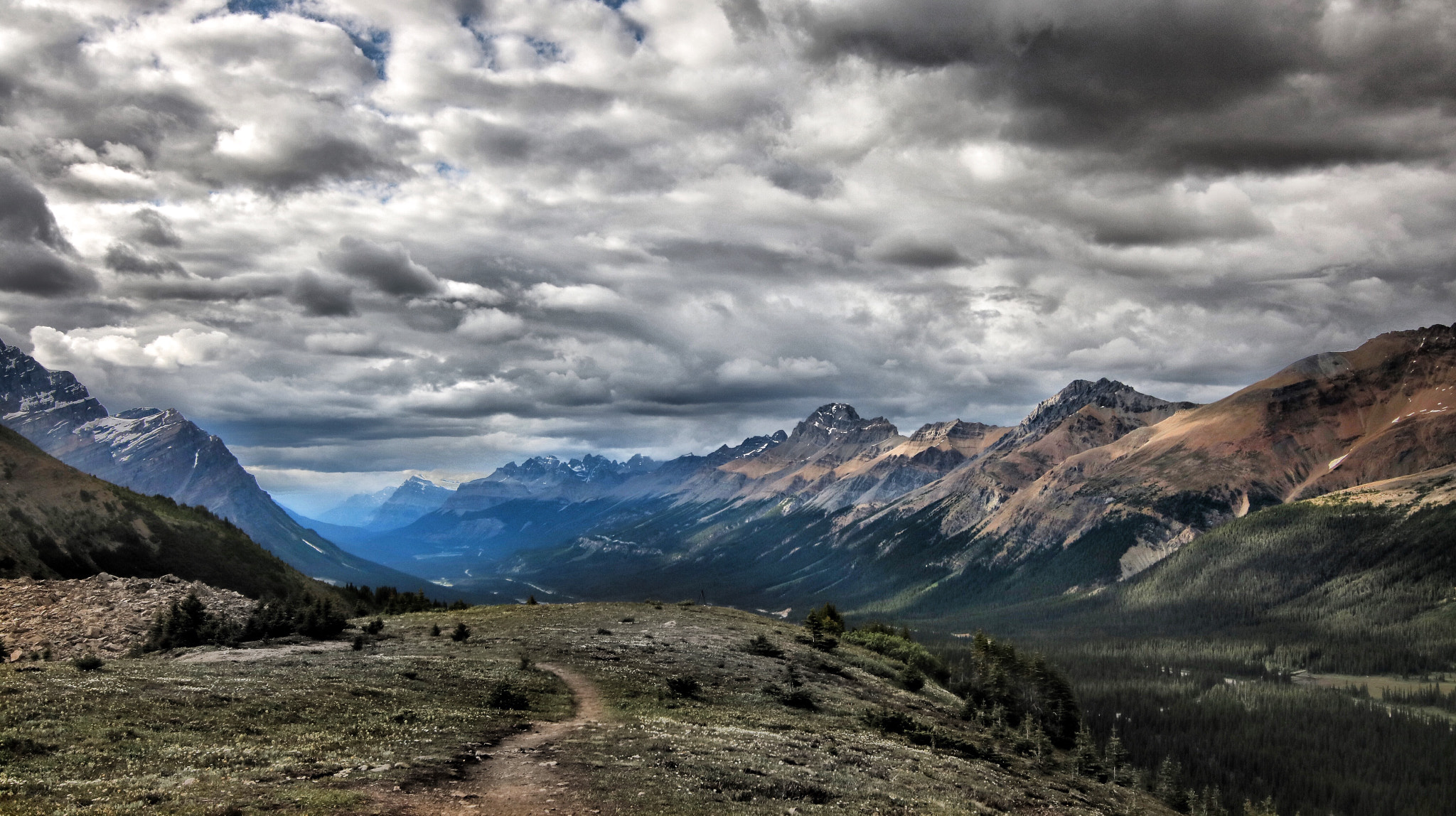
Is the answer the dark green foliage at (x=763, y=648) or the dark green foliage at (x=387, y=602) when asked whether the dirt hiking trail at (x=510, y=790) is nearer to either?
the dark green foliage at (x=763, y=648)

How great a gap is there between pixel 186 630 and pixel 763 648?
52718 millimetres

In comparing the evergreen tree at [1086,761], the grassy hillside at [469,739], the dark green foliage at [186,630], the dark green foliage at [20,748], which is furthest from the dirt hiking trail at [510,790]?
the evergreen tree at [1086,761]

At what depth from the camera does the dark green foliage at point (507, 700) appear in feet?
149

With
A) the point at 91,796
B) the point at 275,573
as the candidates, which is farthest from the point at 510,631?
the point at 275,573

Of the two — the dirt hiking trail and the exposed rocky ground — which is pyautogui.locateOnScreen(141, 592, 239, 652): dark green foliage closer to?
the exposed rocky ground

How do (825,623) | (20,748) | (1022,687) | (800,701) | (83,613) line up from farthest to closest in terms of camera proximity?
(1022,687) < (825,623) < (83,613) < (800,701) < (20,748)

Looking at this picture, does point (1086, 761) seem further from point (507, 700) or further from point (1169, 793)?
point (507, 700)

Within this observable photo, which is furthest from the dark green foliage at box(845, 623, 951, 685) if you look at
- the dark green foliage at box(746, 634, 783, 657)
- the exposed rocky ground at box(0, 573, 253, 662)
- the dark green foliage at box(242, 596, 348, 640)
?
the exposed rocky ground at box(0, 573, 253, 662)

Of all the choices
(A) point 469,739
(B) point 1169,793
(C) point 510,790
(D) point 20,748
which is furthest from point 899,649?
(D) point 20,748

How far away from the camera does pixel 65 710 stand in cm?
3086

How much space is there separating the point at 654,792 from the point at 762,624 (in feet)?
270

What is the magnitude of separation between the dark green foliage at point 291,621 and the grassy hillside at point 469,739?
5.56 metres

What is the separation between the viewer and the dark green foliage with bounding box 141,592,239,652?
56.2 meters

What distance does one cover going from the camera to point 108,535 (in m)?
126
